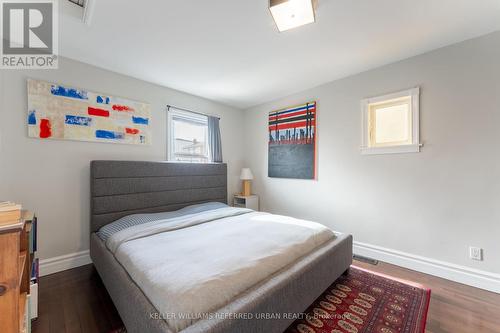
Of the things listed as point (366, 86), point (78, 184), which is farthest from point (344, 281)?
point (78, 184)

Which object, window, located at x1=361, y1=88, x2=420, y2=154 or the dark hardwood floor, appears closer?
the dark hardwood floor

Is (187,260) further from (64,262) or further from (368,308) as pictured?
(64,262)

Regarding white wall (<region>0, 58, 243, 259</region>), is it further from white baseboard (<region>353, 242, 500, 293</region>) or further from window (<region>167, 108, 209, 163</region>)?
white baseboard (<region>353, 242, 500, 293</region>)

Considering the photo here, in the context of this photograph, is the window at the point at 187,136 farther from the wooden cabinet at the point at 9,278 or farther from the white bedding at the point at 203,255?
the wooden cabinet at the point at 9,278

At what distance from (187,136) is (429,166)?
3394 mm

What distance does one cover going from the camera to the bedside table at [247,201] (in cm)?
390

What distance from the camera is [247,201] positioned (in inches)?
154

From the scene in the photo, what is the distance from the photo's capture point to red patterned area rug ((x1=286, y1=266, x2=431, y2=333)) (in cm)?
150

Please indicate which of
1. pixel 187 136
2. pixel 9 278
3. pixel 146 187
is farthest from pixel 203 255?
pixel 187 136

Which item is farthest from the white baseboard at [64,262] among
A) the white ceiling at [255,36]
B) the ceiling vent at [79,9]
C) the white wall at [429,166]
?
the white wall at [429,166]

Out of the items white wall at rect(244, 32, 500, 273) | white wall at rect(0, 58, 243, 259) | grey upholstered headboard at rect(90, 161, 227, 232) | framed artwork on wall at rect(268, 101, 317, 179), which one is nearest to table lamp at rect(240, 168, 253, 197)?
framed artwork on wall at rect(268, 101, 317, 179)

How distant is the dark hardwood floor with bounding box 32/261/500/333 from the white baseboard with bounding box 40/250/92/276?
8cm

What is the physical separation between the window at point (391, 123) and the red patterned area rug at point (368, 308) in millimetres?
1515

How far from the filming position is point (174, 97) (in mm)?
3365
